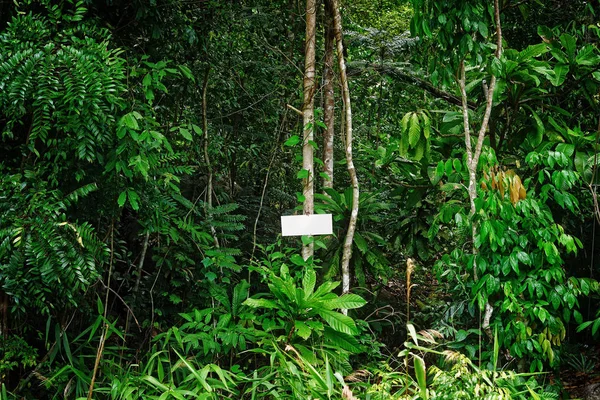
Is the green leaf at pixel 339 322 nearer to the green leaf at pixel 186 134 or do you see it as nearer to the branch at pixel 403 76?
the green leaf at pixel 186 134

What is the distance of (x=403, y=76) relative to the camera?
203 inches

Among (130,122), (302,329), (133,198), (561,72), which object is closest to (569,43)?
(561,72)

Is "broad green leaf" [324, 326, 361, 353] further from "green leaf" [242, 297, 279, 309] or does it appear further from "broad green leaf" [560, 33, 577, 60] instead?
"broad green leaf" [560, 33, 577, 60]

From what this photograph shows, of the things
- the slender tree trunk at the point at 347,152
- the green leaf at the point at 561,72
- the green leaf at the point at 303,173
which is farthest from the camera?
the slender tree trunk at the point at 347,152

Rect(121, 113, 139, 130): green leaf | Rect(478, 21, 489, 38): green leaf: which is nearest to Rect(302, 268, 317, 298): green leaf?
Rect(121, 113, 139, 130): green leaf

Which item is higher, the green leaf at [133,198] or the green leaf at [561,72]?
the green leaf at [561,72]

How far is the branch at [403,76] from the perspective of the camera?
500 centimetres

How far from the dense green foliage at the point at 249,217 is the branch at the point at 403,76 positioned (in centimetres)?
2

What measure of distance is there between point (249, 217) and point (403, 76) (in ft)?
6.09

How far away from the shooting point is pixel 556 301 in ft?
11.4

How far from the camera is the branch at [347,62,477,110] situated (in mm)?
4996

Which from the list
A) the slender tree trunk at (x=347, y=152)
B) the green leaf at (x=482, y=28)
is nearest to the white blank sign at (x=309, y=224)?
the slender tree trunk at (x=347, y=152)

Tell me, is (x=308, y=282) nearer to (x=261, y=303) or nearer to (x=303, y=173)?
(x=261, y=303)

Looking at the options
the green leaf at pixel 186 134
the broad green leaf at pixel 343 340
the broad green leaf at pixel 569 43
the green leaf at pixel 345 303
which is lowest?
the broad green leaf at pixel 343 340
